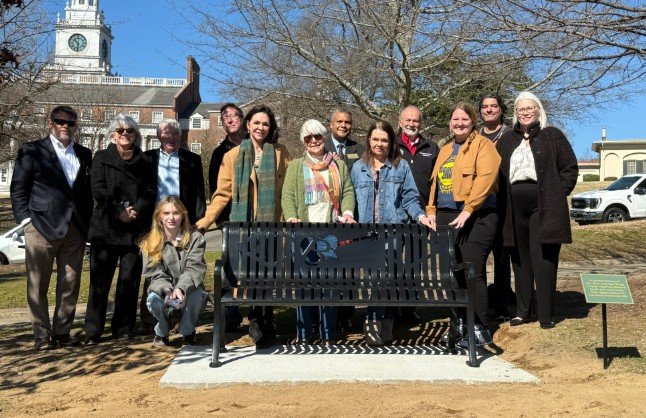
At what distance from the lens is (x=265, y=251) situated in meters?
6.00

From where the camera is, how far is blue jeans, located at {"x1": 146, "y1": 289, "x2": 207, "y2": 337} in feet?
19.5

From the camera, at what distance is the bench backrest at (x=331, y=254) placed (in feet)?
19.2

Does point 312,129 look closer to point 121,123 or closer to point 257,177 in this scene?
point 257,177

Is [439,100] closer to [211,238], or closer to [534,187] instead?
[534,187]

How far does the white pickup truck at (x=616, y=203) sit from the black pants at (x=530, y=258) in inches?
710

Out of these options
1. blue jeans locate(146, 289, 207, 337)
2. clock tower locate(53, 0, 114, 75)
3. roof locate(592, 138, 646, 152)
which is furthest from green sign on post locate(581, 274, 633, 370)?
roof locate(592, 138, 646, 152)

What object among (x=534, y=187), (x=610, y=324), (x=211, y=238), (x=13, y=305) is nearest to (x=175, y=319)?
(x=534, y=187)

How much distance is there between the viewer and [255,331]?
19.9ft

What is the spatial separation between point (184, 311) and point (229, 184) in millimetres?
1210

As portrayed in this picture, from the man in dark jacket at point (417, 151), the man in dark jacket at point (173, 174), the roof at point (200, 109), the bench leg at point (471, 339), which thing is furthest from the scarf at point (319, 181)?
the roof at point (200, 109)

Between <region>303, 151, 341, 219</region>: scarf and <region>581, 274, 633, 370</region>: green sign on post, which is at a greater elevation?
<region>303, 151, 341, 219</region>: scarf

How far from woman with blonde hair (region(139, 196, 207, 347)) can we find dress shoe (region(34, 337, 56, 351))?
907mm

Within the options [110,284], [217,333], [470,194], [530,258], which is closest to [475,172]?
[470,194]

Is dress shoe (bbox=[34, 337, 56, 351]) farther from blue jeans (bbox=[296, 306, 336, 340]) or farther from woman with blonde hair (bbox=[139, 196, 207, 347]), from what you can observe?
blue jeans (bbox=[296, 306, 336, 340])
